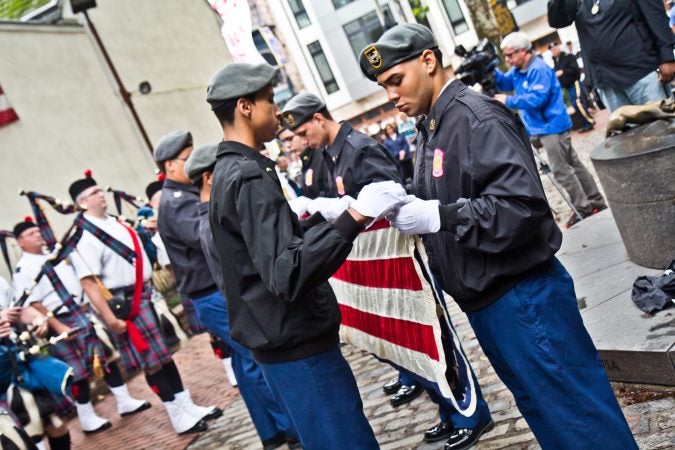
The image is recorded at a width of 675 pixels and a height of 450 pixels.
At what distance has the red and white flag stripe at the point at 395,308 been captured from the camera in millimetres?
3283

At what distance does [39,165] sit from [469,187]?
10.3m

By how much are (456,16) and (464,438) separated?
33.1 meters

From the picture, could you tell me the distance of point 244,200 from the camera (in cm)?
260

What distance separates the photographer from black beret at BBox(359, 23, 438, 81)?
274 centimetres

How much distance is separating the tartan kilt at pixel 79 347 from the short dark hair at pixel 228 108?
5.01 meters

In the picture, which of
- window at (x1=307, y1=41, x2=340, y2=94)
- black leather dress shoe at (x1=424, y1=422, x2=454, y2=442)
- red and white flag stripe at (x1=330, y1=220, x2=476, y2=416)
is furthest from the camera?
window at (x1=307, y1=41, x2=340, y2=94)

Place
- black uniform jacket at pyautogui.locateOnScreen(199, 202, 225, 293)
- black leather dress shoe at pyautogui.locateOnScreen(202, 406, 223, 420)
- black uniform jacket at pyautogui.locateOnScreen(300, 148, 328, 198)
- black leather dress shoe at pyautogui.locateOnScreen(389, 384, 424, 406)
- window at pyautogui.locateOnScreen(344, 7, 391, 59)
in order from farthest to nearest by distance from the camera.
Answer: window at pyautogui.locateOnScreen(344, 7, 391, 59)
black leather dress shoe at pyautogui.locateOnScreen(202, 406, 223, 420)
black uniform jacket at pyautogui.locateOnScreen(300, 148, 328, 198)
black leather dress shoe at pyautogui.locateOnScreen(389, 384, 424, 406)
black uniform jacket at pyautogui.locateOnScreen(199, 202, 225, 293)

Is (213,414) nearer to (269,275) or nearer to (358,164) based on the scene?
(358,164)

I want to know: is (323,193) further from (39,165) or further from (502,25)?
(502,25)

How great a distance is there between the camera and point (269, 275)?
2523mm

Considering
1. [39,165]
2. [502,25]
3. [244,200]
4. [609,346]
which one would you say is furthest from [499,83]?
[39,165]

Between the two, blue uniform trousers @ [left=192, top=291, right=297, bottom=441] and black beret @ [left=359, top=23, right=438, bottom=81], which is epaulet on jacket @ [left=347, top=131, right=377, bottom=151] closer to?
blue uniform trousers @ [left=192, top=291, right=297, bottom=441]

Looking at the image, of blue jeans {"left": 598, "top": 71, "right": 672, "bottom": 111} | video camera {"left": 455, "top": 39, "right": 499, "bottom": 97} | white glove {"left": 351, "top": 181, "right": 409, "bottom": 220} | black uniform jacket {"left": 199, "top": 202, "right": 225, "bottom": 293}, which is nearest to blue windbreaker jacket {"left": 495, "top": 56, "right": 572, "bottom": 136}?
video camera {"left": 455, "top": 39, "right": 499, "bottom": 97}

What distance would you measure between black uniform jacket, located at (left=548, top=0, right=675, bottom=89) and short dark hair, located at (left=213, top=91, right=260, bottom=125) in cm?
371
